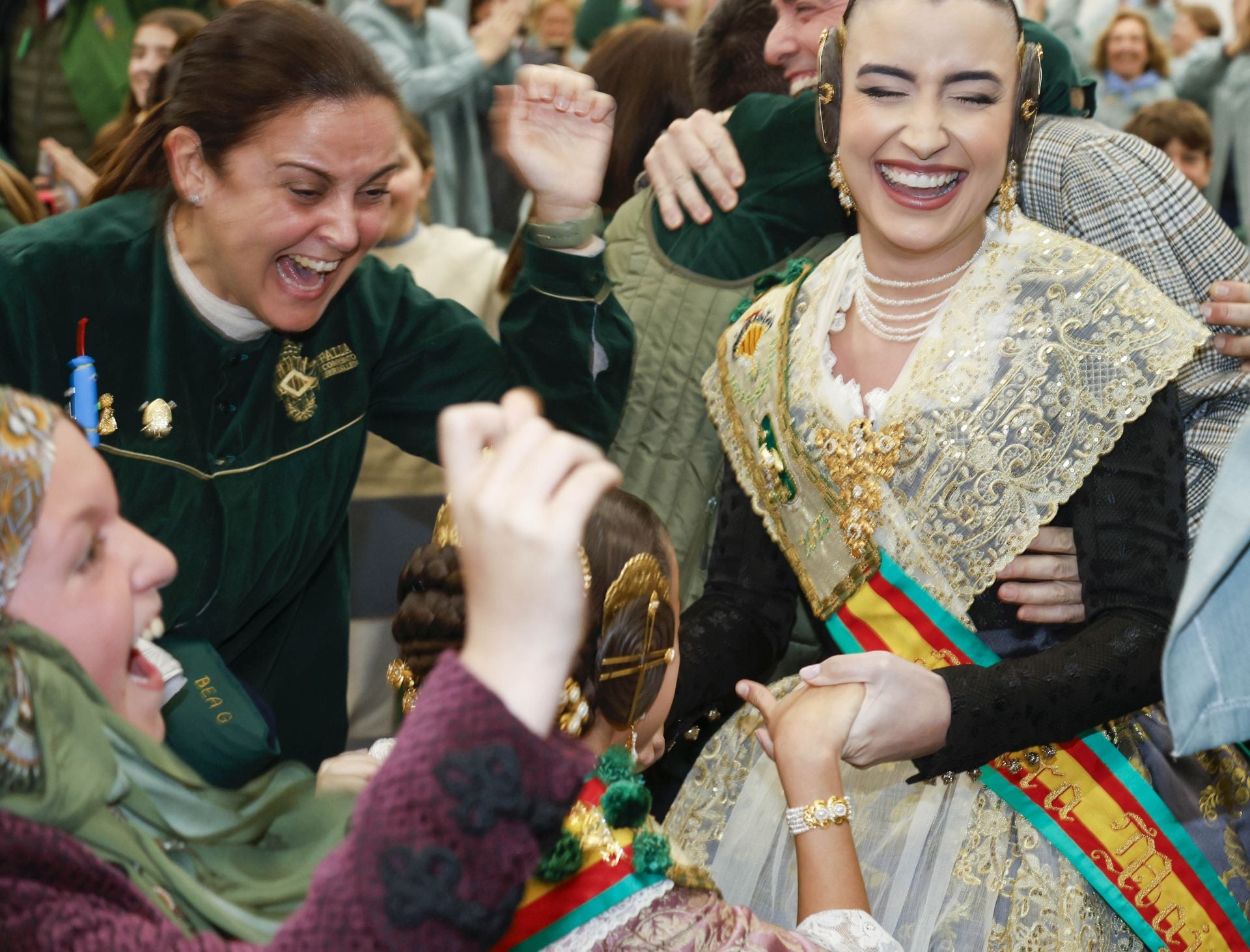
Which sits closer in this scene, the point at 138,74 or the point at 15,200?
the point at 15,200

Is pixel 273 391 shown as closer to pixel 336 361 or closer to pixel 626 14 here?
pixel 336 361

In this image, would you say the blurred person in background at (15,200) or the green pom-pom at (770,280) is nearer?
the green pom-pom at (770,280)

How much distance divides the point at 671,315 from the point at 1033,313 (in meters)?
0.71

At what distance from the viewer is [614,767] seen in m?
1.34

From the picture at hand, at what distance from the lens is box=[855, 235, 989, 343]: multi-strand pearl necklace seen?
74.5 inches

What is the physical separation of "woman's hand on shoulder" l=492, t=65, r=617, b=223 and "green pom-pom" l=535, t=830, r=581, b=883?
3.60 feet

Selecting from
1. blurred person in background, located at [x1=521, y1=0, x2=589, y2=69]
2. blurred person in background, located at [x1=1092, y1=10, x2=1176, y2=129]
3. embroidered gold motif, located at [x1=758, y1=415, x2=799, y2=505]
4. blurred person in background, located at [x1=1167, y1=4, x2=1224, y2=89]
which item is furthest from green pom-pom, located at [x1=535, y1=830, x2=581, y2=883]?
blurred person in background, located at [x1=1167, y1=4, x2=1224, y2=89]

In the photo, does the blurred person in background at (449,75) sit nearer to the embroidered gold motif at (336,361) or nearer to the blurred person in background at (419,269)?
the blurred person in background at (419,269)

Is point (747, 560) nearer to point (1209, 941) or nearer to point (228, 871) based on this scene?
point (1209, 941)

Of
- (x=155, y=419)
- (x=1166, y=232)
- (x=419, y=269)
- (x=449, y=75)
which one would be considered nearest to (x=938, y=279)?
(x=1166, y=232)

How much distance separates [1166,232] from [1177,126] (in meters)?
3.23

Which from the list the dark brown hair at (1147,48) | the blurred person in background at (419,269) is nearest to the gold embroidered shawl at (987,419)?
the blurred person in background at (419,269)

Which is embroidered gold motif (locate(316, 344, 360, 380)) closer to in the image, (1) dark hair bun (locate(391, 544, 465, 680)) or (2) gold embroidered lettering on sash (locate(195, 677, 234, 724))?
(2) gold embroidered lettering on sash (locate(195, 677, 234, 724))

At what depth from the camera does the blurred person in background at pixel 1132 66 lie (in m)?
6.34
